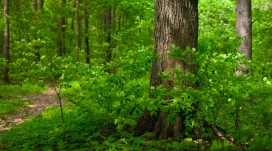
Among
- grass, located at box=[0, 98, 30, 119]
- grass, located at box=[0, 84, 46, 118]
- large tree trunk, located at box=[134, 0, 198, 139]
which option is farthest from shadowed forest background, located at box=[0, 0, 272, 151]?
grass, located at box=[0, 84, 46, 118]

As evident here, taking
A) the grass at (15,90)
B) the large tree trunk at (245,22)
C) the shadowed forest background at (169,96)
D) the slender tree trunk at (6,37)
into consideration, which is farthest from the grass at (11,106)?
the large tree trunk at (245,22)

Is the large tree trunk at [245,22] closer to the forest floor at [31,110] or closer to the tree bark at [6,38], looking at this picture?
the forest floor at [31,110]

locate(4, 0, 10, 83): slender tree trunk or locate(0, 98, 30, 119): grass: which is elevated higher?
locate(4, 0, 10, 83): slender tree trunk

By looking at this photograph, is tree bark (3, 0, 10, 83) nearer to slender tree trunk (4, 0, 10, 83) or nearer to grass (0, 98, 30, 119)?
slender tree trunk (4, 0, 10, 83)

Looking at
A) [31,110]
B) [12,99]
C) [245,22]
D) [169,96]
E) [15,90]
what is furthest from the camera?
[15,90]

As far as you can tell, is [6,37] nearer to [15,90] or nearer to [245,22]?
[15,90]

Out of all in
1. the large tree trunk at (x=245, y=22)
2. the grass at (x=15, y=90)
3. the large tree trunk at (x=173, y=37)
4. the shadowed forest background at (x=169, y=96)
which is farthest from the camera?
the grass at (x=15, y=90)

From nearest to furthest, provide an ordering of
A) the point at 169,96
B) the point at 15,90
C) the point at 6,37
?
the point at 169,96 < the point at 15,90 < the point at 6,37

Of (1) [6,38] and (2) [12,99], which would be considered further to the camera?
(1) [6,38]

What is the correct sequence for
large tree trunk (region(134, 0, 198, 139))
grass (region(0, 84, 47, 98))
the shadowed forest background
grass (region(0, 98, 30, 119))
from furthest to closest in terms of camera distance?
grass (region(0, 84, 47, 98)) < grass (region(0, 98, 30, 119)) < large tree trunk (region(134, 0, 198, 139)) < the shadowed forest background

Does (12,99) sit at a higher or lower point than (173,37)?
lower

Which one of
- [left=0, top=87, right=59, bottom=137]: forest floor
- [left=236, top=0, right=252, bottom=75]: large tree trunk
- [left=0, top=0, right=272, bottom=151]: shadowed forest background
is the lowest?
[left=0, top=87, right=59, bottom=137]: forest floor

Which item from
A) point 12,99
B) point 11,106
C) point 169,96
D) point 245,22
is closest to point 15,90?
point 12,99

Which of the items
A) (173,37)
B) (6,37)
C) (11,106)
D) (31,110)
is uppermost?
(6,37)
